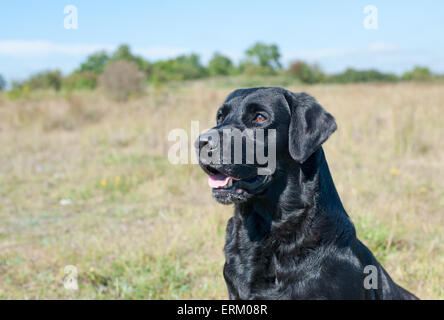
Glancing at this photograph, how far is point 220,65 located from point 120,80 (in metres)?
38.8

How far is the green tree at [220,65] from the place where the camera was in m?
52.7

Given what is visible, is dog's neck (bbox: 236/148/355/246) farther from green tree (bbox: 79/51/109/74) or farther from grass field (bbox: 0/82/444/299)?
green tree (bbox: 79/51/109/74)

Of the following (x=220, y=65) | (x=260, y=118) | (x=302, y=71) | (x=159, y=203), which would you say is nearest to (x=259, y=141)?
(x=260, y=118)

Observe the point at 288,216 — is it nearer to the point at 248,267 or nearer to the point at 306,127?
the point at 248,267

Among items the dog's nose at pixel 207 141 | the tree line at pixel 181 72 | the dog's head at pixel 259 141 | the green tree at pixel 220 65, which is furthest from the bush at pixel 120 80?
the green tree at pixel 220 65

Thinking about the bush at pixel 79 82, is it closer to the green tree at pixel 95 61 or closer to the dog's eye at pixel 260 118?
the green tree at pixel 95 61

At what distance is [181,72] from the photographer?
46.7 m

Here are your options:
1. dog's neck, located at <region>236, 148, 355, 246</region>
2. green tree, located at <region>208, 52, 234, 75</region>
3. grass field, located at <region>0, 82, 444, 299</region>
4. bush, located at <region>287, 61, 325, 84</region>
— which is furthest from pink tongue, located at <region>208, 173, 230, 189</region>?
green tree, located at <region>208, 52, 234, 75</region>

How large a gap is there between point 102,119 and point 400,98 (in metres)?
8.74

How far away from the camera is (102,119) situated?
12.7m

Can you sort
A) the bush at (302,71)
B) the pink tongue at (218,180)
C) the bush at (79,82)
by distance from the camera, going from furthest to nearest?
the bush at (302,71), the bush at (79,82), the pink tongue at (218,180)
